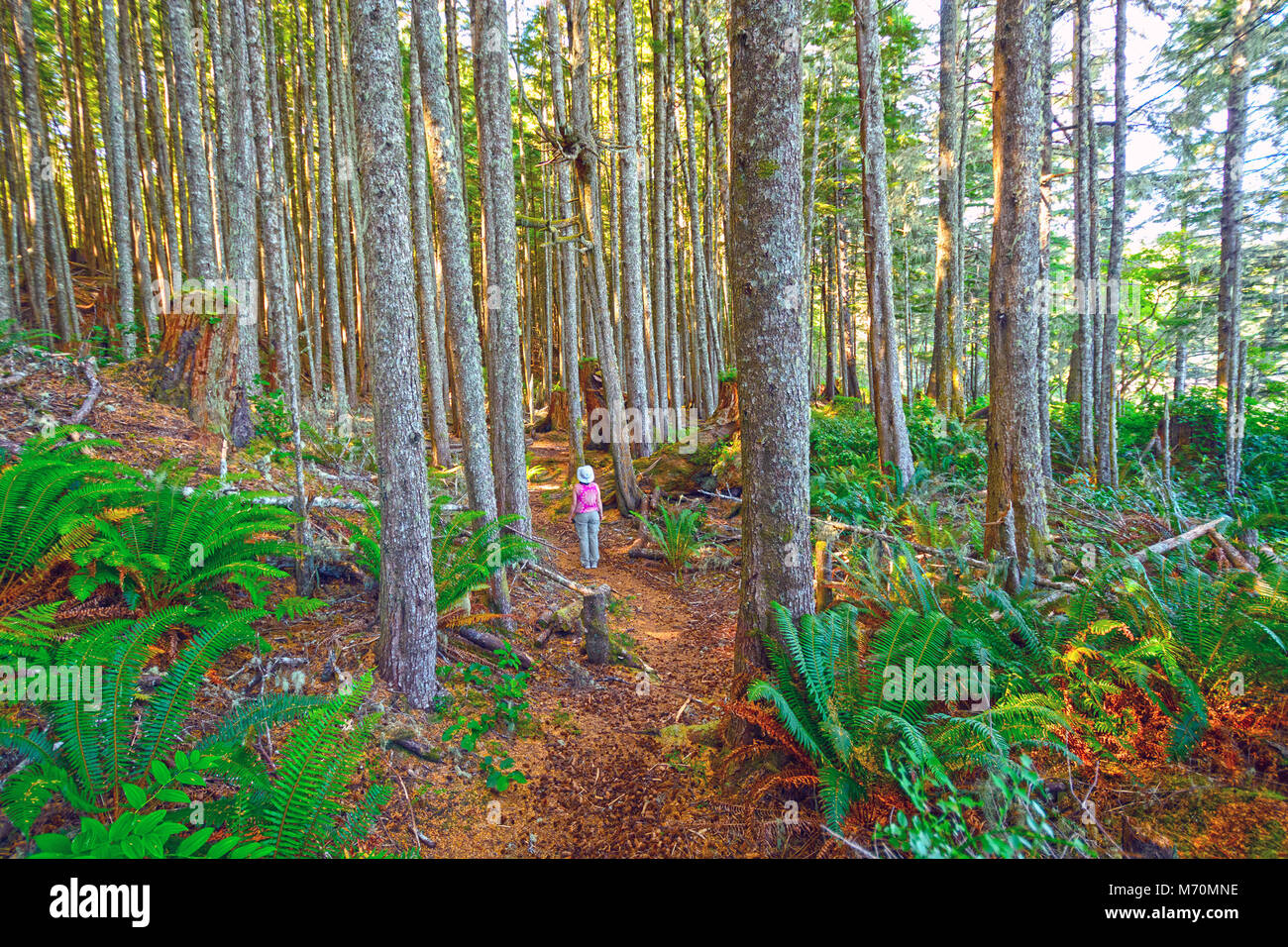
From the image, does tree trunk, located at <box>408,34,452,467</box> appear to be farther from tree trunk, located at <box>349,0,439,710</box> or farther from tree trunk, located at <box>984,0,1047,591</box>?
tree trunk, located at <box>984,0,1047,591</box>

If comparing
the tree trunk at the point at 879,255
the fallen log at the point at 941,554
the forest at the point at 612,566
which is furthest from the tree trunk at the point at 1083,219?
the fallen log at the point at 941,554

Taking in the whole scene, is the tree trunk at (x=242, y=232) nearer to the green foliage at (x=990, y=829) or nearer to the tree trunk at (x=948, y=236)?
the green foliage at (x=990, y=829)

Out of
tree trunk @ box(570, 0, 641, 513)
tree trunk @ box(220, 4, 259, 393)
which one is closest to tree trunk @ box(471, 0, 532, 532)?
tree trunk @ box(570, 0, 641, 513)

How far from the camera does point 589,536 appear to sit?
8.08 meters

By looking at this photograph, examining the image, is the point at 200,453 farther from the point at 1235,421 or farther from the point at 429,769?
the point at 1235,421

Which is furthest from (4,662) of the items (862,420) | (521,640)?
(862,420)

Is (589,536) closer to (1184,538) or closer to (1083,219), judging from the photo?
(1184,538)

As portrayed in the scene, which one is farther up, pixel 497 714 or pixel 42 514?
pixel 42 514

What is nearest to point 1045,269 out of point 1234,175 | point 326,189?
point 1234,175

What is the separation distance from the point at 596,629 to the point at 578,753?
54.4 inches

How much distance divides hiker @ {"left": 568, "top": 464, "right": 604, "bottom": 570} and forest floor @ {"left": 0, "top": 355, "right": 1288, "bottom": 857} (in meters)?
1.51

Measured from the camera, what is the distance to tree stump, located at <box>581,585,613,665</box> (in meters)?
5.41
